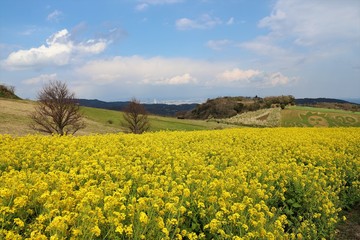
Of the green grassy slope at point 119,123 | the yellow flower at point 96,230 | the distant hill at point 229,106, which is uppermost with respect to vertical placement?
the distant hill at point 229,106

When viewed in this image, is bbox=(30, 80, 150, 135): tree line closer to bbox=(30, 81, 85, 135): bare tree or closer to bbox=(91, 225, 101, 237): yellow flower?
bbox=(30, 81, 85, 135): bare tree

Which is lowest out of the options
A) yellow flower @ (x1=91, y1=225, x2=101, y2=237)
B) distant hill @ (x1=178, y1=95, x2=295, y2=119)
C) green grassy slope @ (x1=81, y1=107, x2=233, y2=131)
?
green grassy slope @ (x1=81, y1=107, x2=233, y2=131)

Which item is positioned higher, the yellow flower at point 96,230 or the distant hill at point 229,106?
the distant hill at point 229,106

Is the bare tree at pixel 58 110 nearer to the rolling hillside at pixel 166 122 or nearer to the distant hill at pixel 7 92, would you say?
the rolling hillside at pixel 166 122

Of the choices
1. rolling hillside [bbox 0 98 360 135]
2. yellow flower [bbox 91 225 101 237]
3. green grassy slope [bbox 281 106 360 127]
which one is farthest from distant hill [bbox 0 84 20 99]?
yellow flower [bbox 91 225 101 237]

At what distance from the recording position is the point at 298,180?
9625mm

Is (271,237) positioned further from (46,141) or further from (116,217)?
(46,141)

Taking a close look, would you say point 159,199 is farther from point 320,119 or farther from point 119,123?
point 119,123

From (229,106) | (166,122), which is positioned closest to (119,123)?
(166,122)

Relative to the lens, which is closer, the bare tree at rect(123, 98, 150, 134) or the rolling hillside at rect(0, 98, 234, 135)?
the rolling hillside at rect(0, 98, 234, 135)

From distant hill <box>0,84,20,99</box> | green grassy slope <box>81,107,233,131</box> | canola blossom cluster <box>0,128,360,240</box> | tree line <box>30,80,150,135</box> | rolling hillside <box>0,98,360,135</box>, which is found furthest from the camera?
distant hill <box>0,84,20,99</box>

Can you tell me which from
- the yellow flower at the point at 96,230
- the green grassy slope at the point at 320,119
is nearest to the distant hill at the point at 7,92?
the green grassy slope at the point at 320,119

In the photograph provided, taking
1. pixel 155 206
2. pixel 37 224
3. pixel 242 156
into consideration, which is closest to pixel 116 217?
pixel 155 206

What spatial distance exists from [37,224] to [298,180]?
734 centimetres
